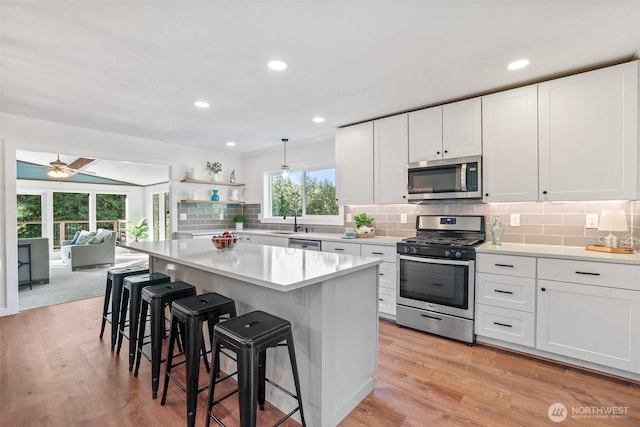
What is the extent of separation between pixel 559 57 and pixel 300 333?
2649 millimetres

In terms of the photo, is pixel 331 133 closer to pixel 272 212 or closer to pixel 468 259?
pixel 272 212

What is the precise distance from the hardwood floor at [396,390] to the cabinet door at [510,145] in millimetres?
1435

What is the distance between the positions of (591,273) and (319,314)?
206 centimetres

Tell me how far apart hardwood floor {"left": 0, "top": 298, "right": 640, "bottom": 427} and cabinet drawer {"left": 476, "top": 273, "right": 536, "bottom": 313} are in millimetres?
424

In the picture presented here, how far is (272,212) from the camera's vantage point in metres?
5.45

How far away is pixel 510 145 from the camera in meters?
2.71

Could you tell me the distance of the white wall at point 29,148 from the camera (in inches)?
132

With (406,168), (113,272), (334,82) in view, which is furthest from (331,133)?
(113,272)

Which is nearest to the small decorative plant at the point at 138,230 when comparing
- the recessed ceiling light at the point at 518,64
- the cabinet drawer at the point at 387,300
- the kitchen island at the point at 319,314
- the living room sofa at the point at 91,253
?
the living room sofa at the point at 91,253

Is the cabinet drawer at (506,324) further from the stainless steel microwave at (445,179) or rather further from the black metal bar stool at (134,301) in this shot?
the black metal bar stool at (134,301)

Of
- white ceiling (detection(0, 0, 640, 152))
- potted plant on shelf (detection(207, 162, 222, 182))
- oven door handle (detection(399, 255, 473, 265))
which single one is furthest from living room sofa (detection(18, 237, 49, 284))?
oven door handle (detection(399, 255, 473, 265))

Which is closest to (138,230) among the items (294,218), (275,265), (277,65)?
(294,218)

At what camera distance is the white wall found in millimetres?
3357

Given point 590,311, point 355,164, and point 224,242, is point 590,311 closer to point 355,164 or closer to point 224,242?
point 355,164
